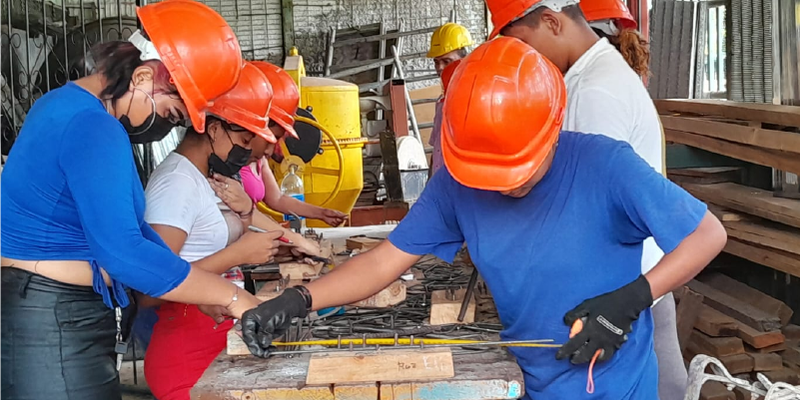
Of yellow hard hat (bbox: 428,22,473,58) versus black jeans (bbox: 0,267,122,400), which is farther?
yellow hard hat (bbox: 428,22,473,58)

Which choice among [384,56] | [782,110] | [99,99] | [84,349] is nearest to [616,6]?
[782,110]

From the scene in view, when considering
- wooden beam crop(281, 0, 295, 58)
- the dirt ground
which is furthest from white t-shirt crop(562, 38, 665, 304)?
wooden beam crop(281, 0, 295, 58)

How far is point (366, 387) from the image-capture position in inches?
76.3

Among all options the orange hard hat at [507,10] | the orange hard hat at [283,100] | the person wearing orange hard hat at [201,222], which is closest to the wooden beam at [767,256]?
the orange hard hat at [507,10]

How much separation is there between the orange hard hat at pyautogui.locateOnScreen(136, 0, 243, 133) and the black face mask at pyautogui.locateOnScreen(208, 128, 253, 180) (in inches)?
21.5

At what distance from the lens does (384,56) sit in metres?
12.4

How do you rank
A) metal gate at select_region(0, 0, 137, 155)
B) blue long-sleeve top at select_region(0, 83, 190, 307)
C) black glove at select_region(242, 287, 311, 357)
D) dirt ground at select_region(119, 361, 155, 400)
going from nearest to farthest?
black glove at select_region(242, 287, 311, 357), blue long-sleeve top at select_region(0, 83, 190, 307), dirt ground at select_region(119, 361, 155, 400), metal gate at select_region(0, 0, 137, 155)

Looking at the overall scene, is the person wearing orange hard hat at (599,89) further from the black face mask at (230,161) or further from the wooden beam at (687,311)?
the wooden beam at (687,311)

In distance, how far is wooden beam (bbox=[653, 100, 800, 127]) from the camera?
4387 mm

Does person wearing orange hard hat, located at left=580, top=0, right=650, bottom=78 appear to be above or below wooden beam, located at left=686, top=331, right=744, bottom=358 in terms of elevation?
above

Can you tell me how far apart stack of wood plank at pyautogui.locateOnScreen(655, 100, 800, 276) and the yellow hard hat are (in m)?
1.69

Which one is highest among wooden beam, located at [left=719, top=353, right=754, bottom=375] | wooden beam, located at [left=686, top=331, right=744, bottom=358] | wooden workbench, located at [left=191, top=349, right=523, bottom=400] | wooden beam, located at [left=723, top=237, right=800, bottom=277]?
wooden workbench, located at [left=191, top=349, right=523, bottom=400]

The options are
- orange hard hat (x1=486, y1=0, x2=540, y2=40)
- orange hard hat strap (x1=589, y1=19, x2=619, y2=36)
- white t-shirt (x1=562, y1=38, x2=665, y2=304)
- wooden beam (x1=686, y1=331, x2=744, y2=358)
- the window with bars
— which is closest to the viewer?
white t-shirt (x1=562, y1=38, x2=665, y2=304)

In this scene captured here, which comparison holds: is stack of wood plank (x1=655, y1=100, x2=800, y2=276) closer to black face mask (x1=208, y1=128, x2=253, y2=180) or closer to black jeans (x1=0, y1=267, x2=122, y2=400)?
black face mask (x1=208, y1=128, x2=253, y2=180)
